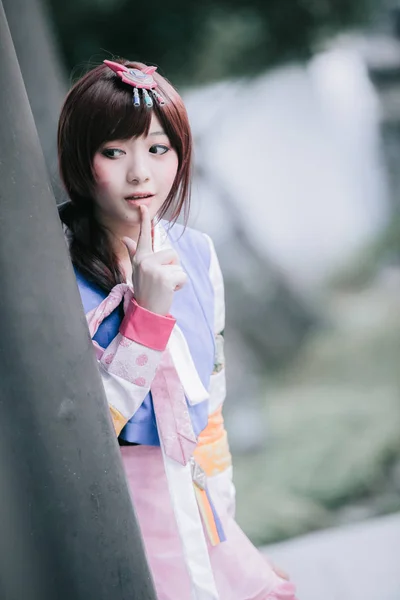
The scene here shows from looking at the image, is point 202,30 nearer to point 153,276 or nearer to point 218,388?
point 218,388

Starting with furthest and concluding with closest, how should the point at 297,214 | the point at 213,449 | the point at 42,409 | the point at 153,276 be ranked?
the point at 297,214
the point at 213,449
the point at 153,276
the point at 42,409

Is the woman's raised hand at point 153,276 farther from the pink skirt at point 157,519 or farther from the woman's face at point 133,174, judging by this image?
the pink skirt at point 157,519

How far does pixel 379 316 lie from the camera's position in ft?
11.6

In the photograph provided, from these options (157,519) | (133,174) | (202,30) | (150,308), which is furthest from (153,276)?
(202,30)

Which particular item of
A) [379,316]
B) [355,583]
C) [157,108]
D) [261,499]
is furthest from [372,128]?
[157,108]

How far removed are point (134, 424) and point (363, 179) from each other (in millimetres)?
2618

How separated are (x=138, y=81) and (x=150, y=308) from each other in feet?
0.96

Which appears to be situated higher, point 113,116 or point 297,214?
point 113,116

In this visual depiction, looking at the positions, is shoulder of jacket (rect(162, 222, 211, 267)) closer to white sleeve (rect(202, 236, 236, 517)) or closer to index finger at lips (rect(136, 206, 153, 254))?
white sleeve (rect(202, 236, 236, 517))

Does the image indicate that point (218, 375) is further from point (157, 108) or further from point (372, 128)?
point (372, 128)

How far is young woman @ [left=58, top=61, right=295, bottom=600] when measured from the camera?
3.23 feet

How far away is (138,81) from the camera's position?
101cm

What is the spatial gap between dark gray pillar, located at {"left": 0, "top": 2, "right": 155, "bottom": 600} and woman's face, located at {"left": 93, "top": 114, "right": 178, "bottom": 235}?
0.55 ft

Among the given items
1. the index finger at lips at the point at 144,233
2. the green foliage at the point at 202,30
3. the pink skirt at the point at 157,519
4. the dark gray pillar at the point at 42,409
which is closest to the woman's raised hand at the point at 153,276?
the index finger at lips at the point at 144,233
